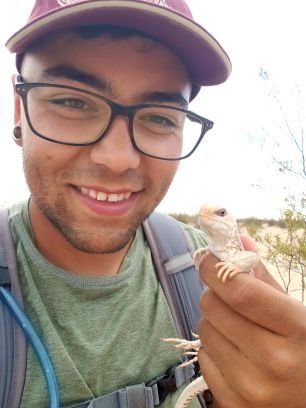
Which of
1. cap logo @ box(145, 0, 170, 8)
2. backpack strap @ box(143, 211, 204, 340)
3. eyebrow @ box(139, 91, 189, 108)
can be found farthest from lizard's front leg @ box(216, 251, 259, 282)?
cap logo @ box(145, 0, 170, 8)

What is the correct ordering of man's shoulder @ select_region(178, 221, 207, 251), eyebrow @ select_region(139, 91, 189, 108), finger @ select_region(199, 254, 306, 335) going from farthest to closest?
man's shoulder @ select_region(178, 221, 207, 251) → eyebrow @ select_region(139, 91, 189, 108) → finger @ select_region(199, 254, 306, 335)

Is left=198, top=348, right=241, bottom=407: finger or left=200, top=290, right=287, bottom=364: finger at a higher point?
left=200, top=290, right=287, bottom=364: finger

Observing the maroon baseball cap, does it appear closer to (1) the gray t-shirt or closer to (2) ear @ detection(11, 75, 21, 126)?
(2) ear @ detection(11, 75, 21, 126)

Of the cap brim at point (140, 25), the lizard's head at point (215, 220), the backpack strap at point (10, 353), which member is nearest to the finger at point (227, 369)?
the lizard's head at point (215, 220)

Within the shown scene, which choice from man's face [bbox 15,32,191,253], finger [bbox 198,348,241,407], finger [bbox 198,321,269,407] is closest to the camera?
finger [bbox 198,321,269,407]

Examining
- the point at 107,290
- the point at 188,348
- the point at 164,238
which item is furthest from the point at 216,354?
the point at 164,238

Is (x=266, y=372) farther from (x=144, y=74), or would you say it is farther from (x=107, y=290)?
(x=144, y=74)

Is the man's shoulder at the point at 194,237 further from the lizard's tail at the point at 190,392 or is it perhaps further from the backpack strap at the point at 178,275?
the lizard's tail at the point at 190,392
